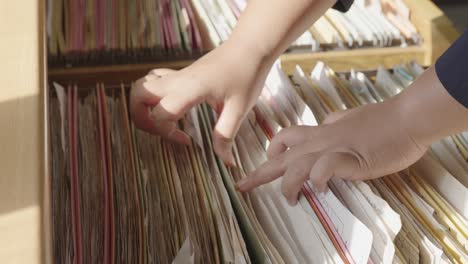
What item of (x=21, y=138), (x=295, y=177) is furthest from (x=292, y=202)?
(x=21, y=138)

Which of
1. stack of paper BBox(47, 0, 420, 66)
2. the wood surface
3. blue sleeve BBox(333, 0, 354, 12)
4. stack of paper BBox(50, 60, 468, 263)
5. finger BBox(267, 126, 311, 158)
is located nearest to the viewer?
the wood surface

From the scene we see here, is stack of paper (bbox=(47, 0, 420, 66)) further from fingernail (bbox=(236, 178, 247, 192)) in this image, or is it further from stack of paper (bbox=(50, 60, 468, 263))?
fingernail (bbox=(236, 178, 247, 192))

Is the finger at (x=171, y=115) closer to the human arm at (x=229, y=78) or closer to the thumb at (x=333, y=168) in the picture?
the human arm at (x=229, y=78)

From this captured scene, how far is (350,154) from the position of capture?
0.80 metres

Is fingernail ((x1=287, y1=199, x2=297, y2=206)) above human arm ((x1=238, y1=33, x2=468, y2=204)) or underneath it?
underneath

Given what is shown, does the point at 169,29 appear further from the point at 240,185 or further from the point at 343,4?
the point at 240,185

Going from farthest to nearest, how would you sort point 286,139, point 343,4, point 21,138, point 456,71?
1. point 343,4
2. point 286,139
3. point 456,71
4. point 21,138

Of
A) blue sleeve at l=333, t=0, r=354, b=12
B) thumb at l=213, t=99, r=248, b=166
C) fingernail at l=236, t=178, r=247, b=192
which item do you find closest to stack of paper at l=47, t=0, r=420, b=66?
blue sleeve at l=333, t=0, r=354, b=12

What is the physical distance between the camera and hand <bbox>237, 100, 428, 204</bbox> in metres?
0.79

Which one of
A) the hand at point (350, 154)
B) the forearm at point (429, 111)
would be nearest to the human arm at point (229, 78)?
the hand at point (350, 154)

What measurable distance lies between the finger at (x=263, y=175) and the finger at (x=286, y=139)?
0.15ft

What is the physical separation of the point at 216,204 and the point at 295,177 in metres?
0.10

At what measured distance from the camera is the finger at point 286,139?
858 mm

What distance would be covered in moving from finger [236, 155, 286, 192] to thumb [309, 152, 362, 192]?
0.05 metres
